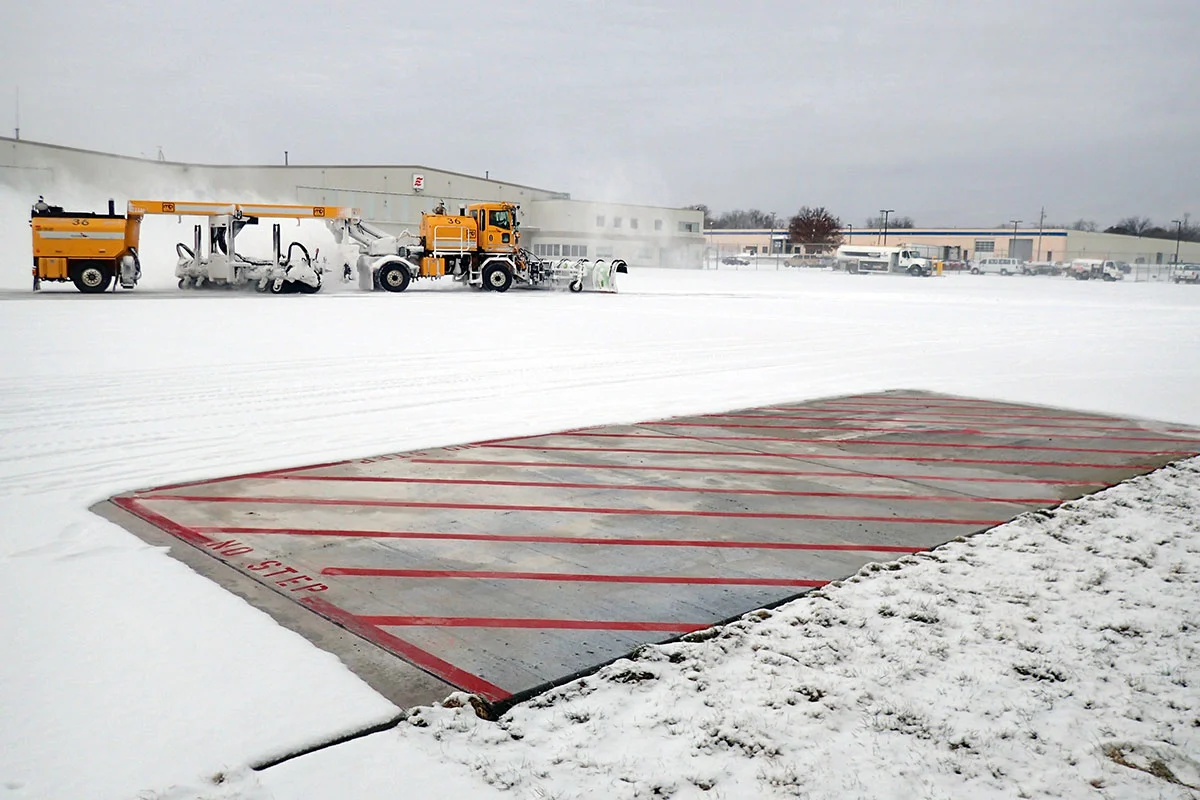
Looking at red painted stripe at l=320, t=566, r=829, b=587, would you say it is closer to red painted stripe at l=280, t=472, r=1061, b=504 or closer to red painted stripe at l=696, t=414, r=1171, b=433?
red painted stripe at l=280, t=472, r=1061, b=504

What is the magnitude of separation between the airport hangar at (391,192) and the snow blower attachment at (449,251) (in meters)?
20.2

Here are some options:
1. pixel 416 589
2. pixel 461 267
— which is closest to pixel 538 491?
pixel 416 589

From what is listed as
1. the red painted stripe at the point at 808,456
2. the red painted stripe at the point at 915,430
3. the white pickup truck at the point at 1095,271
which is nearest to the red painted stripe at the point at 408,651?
the red painted stripe at the point at 808,456

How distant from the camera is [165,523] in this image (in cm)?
568

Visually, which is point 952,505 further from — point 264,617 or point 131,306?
point 131,306

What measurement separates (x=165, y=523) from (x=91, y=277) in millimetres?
23285

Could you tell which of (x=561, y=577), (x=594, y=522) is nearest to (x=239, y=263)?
(x=594, y=522)

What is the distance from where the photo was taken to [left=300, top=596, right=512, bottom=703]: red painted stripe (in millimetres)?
3646


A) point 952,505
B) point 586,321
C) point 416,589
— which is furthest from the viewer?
point 586,321

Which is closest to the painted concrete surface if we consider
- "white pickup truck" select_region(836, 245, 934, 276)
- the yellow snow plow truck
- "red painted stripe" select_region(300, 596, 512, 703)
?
"red painted stripe" select_region(300, 596, 512, 703)

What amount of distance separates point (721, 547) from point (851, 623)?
4.15ft

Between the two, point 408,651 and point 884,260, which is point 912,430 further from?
point 884,260

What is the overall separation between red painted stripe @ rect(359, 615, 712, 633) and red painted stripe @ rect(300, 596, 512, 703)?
7cm

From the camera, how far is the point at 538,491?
6.66 meters
